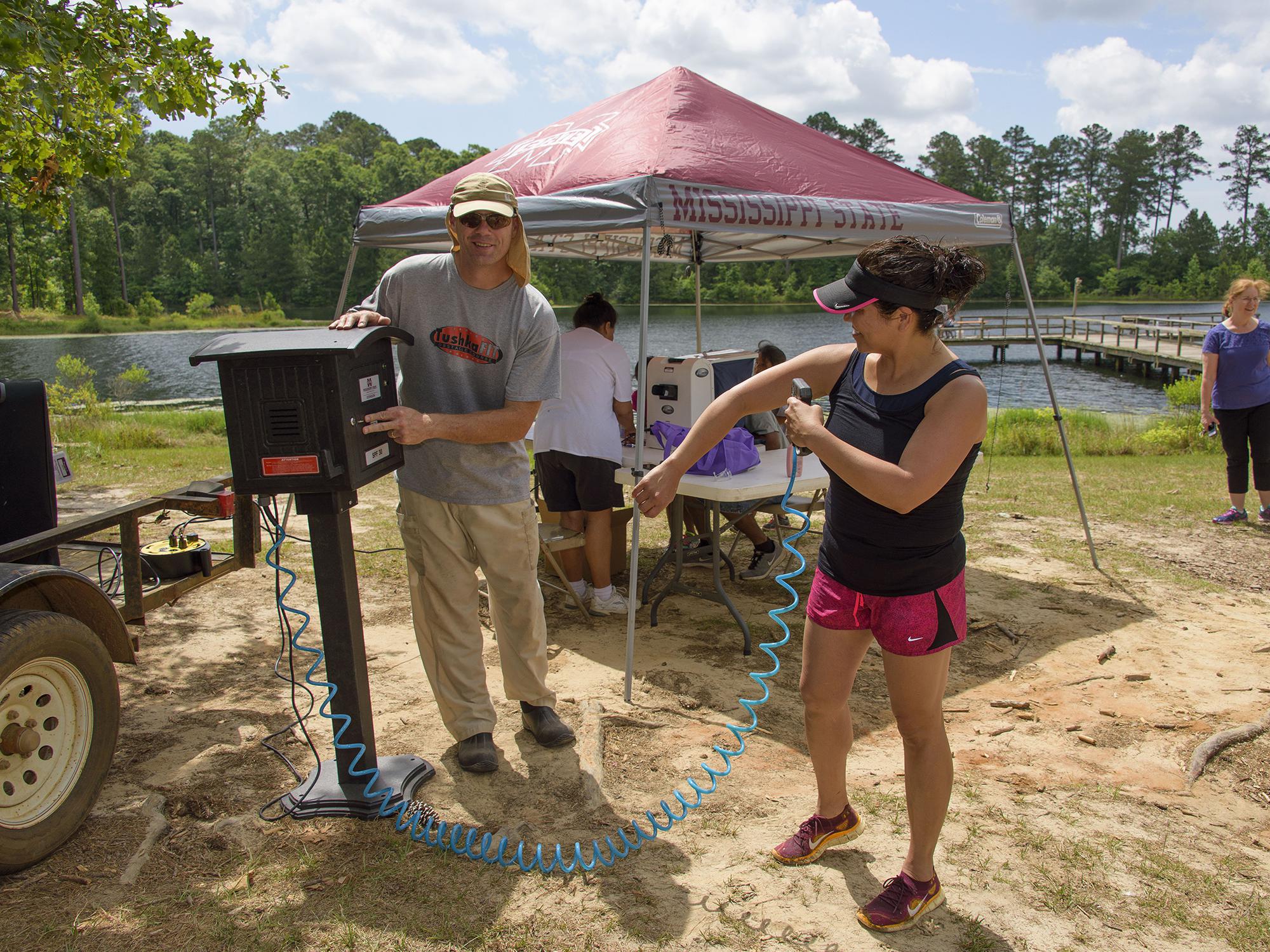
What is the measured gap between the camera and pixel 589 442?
16.6 feet

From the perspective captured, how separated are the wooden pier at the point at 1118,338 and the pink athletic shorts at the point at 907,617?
26614 millimetres

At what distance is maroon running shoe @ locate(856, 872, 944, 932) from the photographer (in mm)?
2416

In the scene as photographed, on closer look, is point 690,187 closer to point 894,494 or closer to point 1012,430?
point 894,494

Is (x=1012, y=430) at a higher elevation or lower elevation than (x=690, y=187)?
lower

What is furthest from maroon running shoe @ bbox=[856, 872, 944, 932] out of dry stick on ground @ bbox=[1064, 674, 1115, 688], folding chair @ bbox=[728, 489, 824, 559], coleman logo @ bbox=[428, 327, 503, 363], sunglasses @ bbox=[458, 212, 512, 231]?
folding chair @ bbox=[728, 489, 824, 559]

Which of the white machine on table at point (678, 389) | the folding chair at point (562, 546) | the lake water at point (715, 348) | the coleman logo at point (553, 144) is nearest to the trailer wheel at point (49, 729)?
the folding chair at point (562, 546)

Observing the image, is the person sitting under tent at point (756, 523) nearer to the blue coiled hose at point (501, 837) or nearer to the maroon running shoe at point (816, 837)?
the blue coiled hose at point (501, 837)

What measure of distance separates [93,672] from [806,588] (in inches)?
154

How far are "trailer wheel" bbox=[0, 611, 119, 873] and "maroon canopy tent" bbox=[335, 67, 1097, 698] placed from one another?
1982 millimetres

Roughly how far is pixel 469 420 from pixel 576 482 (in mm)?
2238

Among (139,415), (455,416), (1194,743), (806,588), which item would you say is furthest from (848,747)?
(139,415)

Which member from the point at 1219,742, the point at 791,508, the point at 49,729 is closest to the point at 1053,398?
the point at 791,508

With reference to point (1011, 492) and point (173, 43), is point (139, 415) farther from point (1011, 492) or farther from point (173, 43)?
point (1011, 492)

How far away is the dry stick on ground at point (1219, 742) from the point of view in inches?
132
